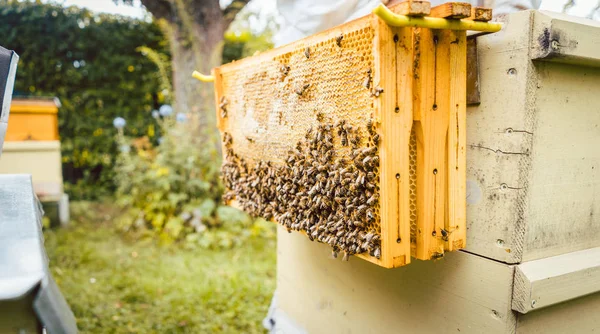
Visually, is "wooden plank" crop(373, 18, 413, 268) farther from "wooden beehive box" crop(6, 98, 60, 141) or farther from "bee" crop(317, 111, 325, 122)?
"wooden beehive box" crop(6, 98, 60, 141)

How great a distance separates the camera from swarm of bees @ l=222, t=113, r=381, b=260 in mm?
1145

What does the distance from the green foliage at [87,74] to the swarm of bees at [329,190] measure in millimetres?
5466

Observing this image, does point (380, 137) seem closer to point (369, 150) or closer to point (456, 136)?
point (369, 150)

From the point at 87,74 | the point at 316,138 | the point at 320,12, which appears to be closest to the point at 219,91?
the point at 320,12

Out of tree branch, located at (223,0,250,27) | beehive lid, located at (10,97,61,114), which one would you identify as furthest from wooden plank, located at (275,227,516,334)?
tree branch, located at (223,0,250,27)

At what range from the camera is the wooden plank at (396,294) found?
49.9 inches

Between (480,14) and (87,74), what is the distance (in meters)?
6.67

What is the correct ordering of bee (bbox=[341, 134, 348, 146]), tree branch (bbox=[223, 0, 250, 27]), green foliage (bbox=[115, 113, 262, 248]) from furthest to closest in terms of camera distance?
tree branch (bbox=[223, 0, 250, 27]) < green foliage (bbox=[115, 113, 262, 248]) < bee (bbox=[341, 134, 348, 146])

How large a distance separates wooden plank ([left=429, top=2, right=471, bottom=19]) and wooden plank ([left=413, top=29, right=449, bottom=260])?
0.22ft

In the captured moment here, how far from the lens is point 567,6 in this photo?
163cm

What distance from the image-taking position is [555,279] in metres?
1.23

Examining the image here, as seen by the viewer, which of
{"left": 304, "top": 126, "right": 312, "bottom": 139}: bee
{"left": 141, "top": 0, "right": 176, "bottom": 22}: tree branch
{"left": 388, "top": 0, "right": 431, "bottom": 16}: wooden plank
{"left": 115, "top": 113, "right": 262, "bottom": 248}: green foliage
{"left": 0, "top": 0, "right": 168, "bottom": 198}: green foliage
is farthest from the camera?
{"left": 0, "top": 0, "right": 168, "bottom": 198}: green foliage

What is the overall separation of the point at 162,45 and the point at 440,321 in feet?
21.5

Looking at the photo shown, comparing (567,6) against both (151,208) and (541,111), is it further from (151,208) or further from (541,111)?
(151,208)
